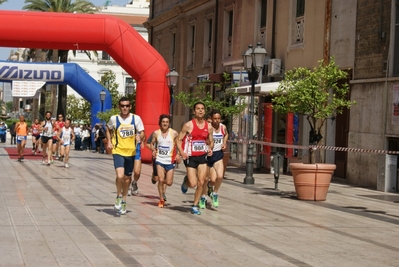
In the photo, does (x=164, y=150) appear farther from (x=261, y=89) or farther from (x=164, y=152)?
(x=261, y=89)

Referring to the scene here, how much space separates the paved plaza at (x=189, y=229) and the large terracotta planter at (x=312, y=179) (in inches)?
13.5

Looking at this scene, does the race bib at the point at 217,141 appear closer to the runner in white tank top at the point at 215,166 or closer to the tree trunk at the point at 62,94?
Answer: the runner in white tank top at the point at 215,166

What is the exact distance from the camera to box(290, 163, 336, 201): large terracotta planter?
16.8 metres

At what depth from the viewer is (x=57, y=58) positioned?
55.8 meters

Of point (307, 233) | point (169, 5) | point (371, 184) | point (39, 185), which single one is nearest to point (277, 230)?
point (307, 233)

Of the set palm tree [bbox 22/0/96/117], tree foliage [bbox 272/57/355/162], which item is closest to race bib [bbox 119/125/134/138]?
tree foliage [bbox 272/57/355/162]

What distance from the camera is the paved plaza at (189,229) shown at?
29.8 ft

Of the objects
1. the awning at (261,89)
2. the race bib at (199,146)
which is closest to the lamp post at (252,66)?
the awning at (261,89)

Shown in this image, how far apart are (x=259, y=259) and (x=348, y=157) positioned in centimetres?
1403

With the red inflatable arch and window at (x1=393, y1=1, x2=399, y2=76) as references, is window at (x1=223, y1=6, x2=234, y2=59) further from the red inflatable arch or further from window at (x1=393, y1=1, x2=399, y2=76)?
window at (x1=393, y1=1, x2=399, y2=76)

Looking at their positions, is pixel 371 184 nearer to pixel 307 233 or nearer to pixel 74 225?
pixel 307 233

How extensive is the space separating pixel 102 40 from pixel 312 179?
13.4 m

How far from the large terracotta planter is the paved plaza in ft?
1.13

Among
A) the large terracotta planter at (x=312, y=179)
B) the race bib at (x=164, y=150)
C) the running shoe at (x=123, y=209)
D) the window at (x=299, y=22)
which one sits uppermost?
the window at (x=299, y=22)
